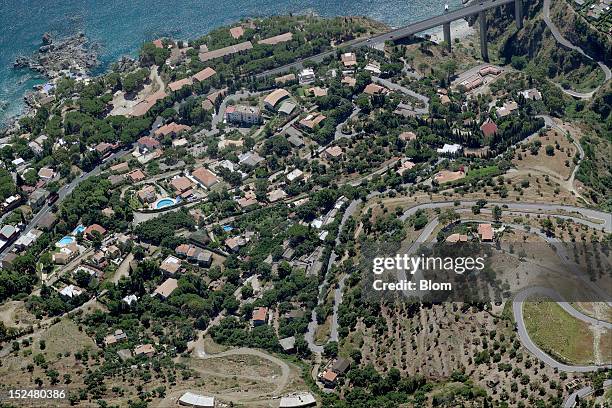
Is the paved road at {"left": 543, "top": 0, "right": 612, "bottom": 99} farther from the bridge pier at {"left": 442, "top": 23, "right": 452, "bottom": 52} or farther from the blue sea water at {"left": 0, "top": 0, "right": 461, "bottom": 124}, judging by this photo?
the blue sea water at {"left": 0, "top": 0, "right": 461, "bottom": 124}

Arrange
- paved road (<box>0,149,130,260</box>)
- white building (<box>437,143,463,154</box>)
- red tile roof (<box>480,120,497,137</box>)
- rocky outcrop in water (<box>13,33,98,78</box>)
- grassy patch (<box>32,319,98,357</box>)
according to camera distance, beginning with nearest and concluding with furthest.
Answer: grassy patch (<box>32,319,98,357</box>)
paved road (<box>0,149,130,260</box>)
white building (<box>437,143,463,154</box>)
red tile roof (<box>480,120,497,137</box>)
rocky outcrop in water (<box>13,33,98,78</box>)

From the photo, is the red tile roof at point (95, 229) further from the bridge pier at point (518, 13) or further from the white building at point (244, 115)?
the bridge pier at point (518, 13)

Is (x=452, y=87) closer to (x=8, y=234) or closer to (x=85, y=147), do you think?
(x=85, y=147)

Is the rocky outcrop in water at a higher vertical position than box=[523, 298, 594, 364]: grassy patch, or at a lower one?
higher

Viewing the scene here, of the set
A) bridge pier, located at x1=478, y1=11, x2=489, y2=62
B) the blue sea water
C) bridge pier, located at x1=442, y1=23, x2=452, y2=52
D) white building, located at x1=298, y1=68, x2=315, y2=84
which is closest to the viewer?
white building, located at x1=298, y1=68, x2=315, y2=84

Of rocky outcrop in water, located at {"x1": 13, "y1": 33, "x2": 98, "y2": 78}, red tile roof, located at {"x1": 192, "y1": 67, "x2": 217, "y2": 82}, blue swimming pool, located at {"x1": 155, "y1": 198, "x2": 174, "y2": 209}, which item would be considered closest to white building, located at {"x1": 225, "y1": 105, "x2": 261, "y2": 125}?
red tile roof, located at {"x1": 192, "y1": 67, "x2": 217, "y2": 82}

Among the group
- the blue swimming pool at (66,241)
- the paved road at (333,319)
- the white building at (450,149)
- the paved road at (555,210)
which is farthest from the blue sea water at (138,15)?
the paved road at (333,319)
